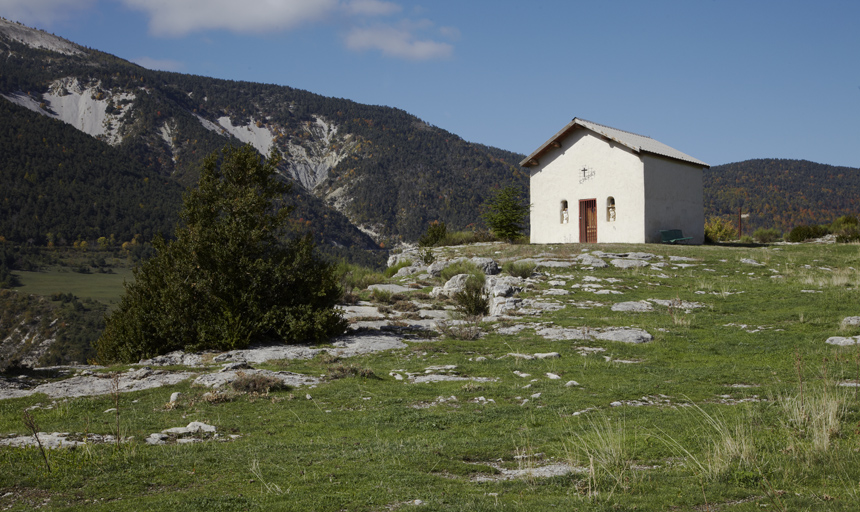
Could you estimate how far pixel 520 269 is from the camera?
77.4ft

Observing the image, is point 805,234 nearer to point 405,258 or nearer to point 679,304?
point 405,258

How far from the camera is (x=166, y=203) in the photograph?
12375 centimetres

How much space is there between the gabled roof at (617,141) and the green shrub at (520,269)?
12.6 m

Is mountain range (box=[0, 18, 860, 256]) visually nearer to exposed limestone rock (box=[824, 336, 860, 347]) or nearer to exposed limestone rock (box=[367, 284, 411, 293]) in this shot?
exposed limestone rock (box=[367, 284, 411, 293])

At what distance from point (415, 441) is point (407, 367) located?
512 cm

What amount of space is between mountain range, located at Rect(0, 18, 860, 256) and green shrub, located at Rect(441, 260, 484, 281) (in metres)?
89.8

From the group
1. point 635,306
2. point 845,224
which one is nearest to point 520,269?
point 635,306

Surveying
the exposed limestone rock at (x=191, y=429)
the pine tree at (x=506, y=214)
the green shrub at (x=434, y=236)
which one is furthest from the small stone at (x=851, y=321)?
the green shrub at (x=434, y=236)

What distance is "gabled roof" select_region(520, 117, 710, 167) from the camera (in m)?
34.1

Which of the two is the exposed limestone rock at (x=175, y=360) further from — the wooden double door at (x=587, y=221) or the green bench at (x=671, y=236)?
the green bench at (x=671, y=236)

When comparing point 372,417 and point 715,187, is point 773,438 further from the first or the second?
point 715,187

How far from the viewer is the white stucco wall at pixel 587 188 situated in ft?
111

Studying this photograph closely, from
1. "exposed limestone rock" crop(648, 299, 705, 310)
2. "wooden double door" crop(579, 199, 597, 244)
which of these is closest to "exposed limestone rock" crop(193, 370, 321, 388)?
"exposed limestone rock" crop(648, 299, 705, 310)

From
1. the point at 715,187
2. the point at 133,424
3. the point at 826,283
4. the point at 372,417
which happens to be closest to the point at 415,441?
→ the point at 372,417
